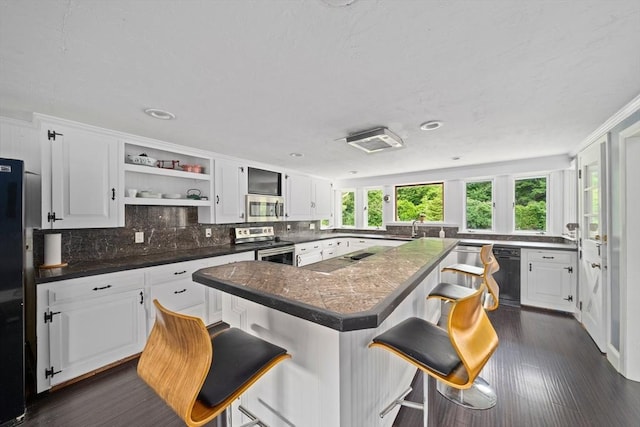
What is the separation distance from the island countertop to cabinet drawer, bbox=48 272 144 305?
1.28 m

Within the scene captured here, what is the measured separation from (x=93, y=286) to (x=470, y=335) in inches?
109

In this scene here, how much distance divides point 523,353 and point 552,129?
2253mm

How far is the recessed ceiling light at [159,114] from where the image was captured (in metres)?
1.99

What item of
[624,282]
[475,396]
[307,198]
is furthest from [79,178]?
[624,282]

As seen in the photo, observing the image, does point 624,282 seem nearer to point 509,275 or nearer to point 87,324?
point 509,275

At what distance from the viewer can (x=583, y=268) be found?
9.61ft

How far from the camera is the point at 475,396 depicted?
1846mm

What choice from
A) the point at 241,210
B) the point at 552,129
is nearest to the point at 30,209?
the point at 241,210

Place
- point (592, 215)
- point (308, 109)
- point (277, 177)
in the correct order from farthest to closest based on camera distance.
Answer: point (277, 177), point (592, 215), point (308, 109)

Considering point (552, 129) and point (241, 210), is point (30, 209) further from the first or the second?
point (552, 129)

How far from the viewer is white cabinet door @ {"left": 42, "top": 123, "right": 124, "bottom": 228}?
2.12 meters

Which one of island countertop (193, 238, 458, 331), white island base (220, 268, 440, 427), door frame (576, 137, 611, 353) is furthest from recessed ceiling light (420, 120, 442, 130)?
white island base (220, 268, 440, 427)

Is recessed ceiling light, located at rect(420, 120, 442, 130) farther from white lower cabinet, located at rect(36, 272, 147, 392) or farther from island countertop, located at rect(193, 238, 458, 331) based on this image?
white lower cabinet, located at rect(36, 272, 147, 392)

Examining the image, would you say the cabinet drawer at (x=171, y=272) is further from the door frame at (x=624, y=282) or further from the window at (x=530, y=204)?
the window at (x=530, y=204)
